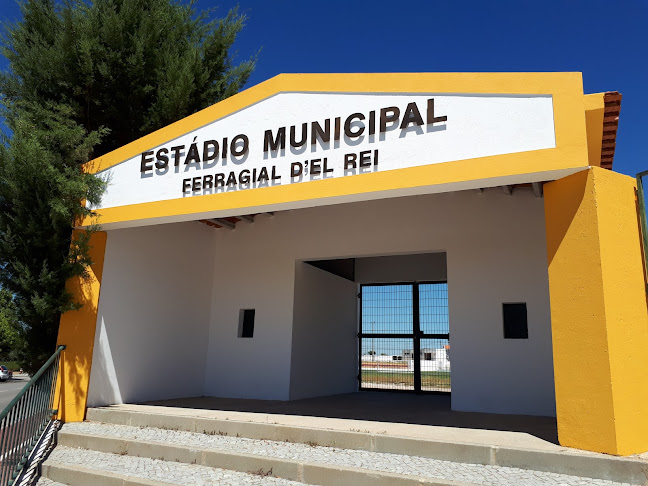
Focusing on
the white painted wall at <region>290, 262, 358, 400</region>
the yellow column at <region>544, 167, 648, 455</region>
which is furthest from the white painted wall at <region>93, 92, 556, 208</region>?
the white painted wall at <region>290, 262, 358, 400</region>

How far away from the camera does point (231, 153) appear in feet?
21.5

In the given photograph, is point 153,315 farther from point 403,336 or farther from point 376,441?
point 403,336

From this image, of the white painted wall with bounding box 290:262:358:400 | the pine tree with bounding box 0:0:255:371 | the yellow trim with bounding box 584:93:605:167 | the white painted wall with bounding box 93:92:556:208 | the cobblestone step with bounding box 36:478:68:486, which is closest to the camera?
the white painted wall with bounding box 93:92:556:208

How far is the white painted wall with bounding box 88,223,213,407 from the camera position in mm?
7465

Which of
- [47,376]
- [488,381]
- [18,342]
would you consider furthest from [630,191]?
[18,342]

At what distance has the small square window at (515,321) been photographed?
7371 mm

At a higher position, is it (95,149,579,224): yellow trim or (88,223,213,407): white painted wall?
(95,149,579,224): yellow trim

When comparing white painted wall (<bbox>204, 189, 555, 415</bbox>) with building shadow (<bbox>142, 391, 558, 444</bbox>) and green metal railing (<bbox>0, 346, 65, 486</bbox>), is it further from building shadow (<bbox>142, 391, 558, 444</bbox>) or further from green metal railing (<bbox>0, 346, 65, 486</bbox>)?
green metal railing (<bbox>0, 346, 65, 486</bbox>)

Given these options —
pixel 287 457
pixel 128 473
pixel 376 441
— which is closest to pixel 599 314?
pixel 376 441

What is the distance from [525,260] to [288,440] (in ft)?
14.5

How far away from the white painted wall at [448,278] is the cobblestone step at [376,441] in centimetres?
217

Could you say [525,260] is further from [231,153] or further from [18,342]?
[18,342]

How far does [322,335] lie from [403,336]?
7.39 feet

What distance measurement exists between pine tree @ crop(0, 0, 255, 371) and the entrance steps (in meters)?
2.20
